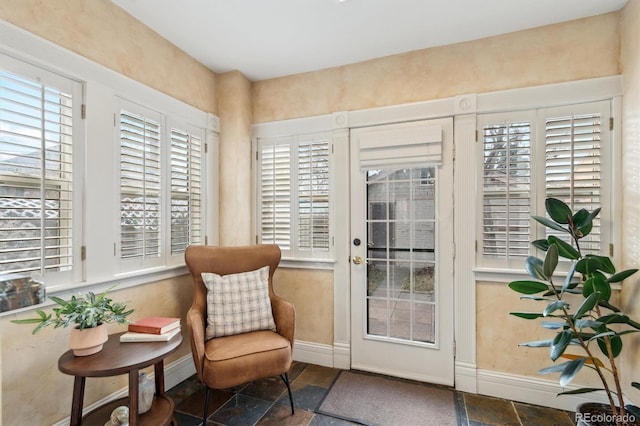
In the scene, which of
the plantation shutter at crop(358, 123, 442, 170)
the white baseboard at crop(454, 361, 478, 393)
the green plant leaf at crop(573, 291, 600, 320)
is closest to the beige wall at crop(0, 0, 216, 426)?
the plantation shutter at crop(358, 123, 442, 170)

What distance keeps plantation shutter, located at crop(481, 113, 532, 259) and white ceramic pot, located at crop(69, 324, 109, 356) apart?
2.46 m

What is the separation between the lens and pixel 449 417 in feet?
6.53

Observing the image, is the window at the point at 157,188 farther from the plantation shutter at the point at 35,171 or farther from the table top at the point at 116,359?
the table top at the point at 116,359

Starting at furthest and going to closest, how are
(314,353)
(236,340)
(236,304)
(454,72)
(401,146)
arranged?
(314,353), (401,146), (454,72), (236,304), (236,340)

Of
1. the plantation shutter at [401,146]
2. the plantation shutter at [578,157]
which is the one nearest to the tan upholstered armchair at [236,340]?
the plantation shutter at [401,146]

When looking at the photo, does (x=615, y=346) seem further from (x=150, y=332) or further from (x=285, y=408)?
(x=150, y=332)

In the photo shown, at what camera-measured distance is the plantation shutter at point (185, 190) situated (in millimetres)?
2416

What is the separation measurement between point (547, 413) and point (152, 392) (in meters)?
2.49

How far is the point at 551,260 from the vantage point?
67.1 inches

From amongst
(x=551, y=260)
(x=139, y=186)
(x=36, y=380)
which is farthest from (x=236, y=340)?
(x=551, y=260)

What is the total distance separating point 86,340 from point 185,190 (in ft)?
4.22

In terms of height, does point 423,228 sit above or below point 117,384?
above

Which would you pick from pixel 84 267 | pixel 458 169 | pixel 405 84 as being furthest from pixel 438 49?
pixel 84 267

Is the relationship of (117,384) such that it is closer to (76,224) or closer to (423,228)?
(76,224)
